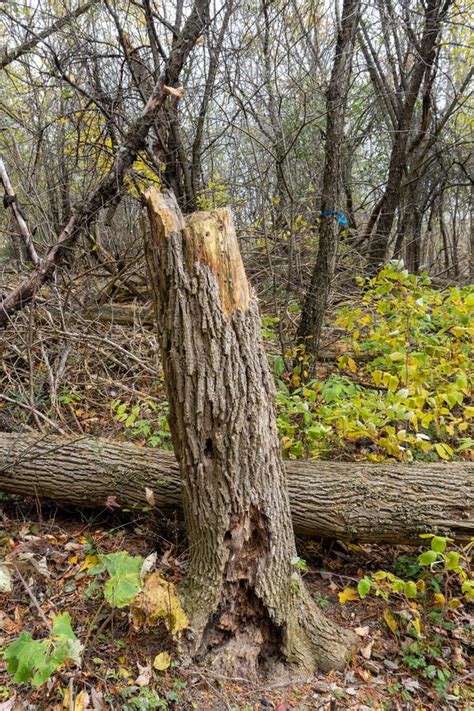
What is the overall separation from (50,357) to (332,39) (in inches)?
172

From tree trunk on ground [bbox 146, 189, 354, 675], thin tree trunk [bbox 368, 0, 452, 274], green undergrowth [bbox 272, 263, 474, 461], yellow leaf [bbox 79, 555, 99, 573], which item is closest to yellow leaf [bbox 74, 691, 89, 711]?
tree trunk on ground [bbox 146, 189, 354, 675]

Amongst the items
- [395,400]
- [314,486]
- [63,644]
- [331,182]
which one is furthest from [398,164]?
[63,644]

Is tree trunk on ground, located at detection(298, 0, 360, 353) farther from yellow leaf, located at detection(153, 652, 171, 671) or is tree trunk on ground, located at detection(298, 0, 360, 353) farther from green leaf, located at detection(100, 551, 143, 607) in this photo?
yellow leaf, located at detection(153, 652, 171, 671)

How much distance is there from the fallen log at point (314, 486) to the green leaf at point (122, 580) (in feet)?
2.60

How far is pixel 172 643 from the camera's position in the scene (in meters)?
2.06

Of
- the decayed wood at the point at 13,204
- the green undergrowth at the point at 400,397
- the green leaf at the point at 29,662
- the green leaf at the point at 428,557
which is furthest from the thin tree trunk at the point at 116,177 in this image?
the green leaf at the point at 428,557

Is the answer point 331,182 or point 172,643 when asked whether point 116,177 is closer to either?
point 331,182

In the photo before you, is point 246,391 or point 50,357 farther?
point 50,357

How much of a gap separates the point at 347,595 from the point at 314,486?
1.95ft

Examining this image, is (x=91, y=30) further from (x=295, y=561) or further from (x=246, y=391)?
(x=295, y=561)

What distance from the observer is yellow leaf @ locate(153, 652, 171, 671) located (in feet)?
6.44

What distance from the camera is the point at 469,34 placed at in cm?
634

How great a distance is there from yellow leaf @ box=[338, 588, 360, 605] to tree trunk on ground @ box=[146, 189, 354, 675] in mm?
143

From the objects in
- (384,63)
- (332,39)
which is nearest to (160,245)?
(332,39)
